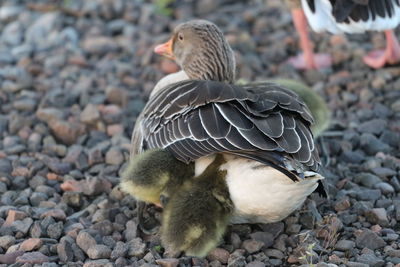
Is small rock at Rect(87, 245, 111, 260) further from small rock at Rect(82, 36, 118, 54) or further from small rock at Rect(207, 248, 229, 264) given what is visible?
small rock at Rect(82, 36, 118, 54)

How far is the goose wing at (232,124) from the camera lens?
410 cm

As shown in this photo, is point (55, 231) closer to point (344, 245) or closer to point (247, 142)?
point (247, 142)

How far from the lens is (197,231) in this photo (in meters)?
4.20

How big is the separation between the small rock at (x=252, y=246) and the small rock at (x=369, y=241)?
0.57 m

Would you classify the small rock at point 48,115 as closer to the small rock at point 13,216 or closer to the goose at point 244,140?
the goose at point 244,140

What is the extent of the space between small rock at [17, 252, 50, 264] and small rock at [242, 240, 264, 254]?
3.73 feet

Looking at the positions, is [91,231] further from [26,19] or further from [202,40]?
[26,19]

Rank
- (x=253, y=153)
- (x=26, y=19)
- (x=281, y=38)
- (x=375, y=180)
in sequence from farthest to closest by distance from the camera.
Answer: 1. (x=26, y=19)
2. (x=281, y=38)
3. (x=375, y=180)
4. (x=253, y=153)

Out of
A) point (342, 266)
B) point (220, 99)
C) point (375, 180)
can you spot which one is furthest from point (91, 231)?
point (375, 180)

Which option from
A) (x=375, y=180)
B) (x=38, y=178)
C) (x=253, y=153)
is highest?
(x=253, y=153)

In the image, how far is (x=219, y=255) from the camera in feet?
14.2

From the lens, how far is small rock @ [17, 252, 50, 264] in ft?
14.0

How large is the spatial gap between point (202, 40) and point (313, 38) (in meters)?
2.78

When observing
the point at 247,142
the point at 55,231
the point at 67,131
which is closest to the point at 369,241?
the point at 247,142
